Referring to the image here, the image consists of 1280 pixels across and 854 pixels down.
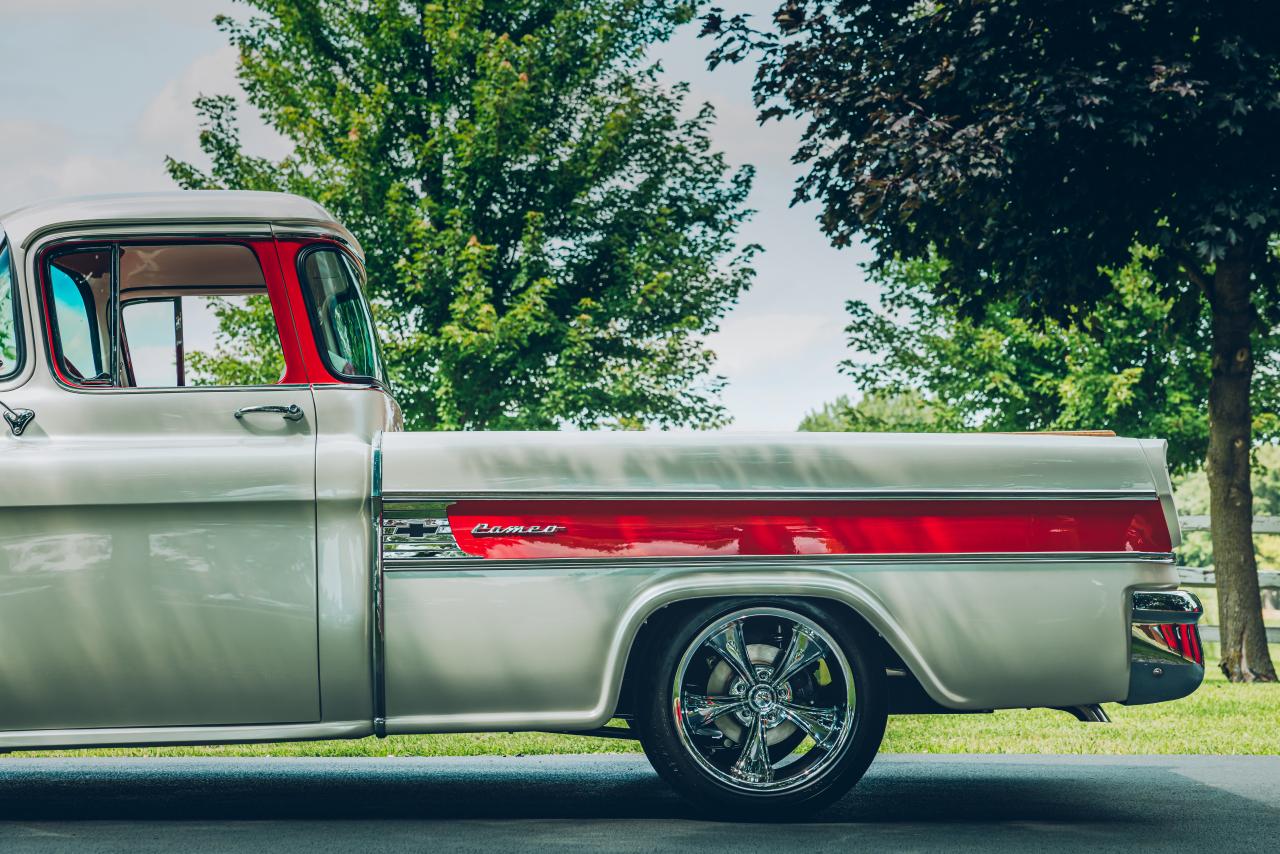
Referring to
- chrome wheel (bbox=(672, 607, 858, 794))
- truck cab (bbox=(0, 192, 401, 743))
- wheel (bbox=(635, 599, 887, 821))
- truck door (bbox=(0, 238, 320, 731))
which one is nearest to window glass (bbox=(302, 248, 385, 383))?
truck cab (bbox=(0, 192, 401, 743))

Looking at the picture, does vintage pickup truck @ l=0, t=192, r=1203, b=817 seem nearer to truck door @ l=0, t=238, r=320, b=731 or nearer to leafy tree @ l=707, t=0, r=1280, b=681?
truck door @ l=0, t=238, r=320, b=731

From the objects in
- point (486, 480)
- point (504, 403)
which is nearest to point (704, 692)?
point (486, 480)

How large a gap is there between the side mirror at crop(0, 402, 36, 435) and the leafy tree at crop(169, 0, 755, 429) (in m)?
12.2

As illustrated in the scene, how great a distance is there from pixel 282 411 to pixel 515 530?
989mm

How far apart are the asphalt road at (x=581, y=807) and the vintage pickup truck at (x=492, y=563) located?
0.37 m

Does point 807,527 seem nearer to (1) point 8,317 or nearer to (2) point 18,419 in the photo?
(2) point 18,419

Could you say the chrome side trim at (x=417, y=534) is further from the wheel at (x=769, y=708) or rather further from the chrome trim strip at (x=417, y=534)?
the wheel at (x=769, y=708)

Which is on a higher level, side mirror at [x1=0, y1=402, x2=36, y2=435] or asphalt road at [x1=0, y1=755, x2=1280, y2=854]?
side mirror at [x1=0, y1=402, x2=36, y2=435]

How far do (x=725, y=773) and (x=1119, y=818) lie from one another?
5.28 ft

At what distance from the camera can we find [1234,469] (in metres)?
12.5

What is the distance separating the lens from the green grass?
25.9 feet

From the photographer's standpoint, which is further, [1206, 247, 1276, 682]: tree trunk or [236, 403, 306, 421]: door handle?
[1206, 247, 1276, 682]: tree trunk

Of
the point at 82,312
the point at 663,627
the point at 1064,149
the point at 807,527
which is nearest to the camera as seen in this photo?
the point at 807,527

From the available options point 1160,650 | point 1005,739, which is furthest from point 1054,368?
point 1160,650
